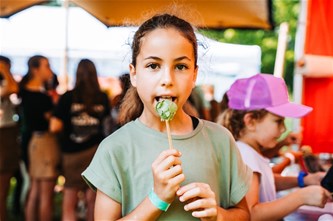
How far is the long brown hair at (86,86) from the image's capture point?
5.30m

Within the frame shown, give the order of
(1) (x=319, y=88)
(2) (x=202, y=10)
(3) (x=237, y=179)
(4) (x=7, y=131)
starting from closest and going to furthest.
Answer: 1. (3) (x=237, y=179)
2. (1) (x=319, y=88)
3. (4) (x=7, y=131)
4. (2) (x=202, y=10)

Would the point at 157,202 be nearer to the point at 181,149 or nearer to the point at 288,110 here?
the point at 181,149

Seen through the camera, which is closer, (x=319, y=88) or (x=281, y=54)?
(x=281, y=54)

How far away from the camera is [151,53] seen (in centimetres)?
174

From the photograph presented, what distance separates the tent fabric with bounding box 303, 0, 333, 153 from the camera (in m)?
4.29

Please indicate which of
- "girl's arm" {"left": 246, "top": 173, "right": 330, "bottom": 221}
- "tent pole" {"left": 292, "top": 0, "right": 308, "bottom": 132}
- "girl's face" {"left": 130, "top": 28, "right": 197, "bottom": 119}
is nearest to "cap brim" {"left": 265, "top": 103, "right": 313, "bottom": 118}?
"girl's arm" {"left": 246, "top": 173, "right": 330, "bottom": 221}

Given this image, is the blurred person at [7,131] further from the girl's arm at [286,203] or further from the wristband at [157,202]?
the wristband at [157,202]

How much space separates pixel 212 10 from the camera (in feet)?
19.3

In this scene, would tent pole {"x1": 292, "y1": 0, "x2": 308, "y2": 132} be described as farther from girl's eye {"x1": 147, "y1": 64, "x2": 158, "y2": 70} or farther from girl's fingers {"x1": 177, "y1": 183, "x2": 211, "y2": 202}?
girl's fingers {"x1": 177, "y1": 183, "x2": 211, "y2": 202}

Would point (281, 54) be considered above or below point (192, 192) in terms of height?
above

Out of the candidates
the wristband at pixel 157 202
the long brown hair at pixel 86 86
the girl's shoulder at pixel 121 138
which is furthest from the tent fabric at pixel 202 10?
the wristband at pixel 157 202

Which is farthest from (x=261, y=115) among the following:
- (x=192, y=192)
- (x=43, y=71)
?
(x=43, y=71)

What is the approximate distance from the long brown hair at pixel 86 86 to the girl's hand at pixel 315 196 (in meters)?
3.20

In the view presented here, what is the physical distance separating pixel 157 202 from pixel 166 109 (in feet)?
0.80
